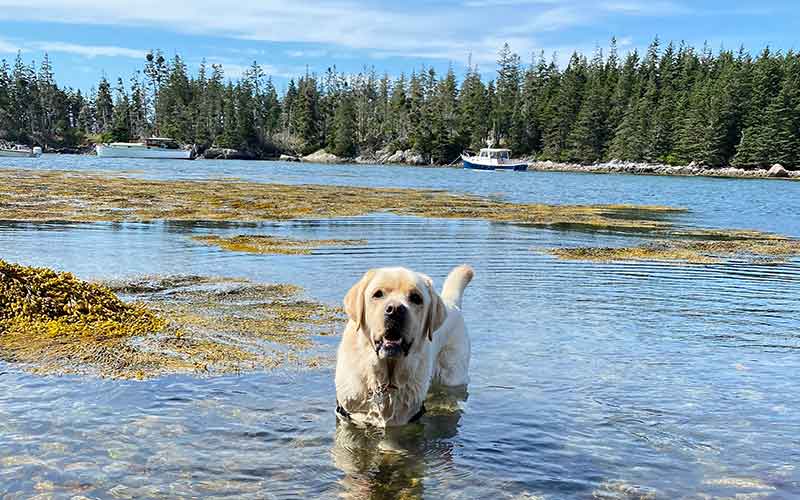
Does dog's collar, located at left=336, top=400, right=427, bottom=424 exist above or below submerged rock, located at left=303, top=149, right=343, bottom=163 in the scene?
below

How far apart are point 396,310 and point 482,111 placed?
500ft

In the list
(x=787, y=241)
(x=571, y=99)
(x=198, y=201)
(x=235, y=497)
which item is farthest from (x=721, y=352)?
(x=571, y=99)

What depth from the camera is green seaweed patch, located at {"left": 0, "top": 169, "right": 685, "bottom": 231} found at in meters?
25.8

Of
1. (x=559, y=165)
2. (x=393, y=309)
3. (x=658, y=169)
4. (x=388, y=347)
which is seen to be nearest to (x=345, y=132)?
(x=559, y=165)

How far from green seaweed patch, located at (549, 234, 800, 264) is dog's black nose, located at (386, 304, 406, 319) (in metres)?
13.9

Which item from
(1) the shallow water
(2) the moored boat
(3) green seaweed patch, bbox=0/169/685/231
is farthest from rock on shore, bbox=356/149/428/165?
(1) the shallow water

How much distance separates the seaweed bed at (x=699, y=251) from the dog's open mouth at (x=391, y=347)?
13.7 metres

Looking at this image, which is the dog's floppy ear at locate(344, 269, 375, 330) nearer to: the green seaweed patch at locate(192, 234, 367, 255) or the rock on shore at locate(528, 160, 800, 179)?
the green seaweed patch at locate(192, 234, 367, 255)

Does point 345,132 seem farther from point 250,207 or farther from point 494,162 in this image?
point 250,207

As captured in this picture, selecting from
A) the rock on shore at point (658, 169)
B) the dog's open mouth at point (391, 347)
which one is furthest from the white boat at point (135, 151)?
the dog's open mouth at point (391, 347)

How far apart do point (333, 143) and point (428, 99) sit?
87.0 feet

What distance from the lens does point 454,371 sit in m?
7.61

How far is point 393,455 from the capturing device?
19.6 ft

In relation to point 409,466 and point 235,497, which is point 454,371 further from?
point 235,497
